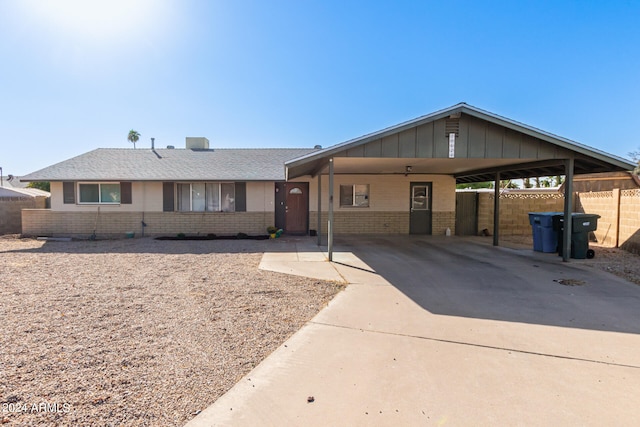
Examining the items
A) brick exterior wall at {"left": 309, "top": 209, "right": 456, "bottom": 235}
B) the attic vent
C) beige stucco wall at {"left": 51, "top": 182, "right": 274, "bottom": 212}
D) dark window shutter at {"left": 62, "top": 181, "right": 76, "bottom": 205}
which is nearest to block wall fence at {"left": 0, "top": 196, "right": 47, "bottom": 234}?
beige stucco wall at {"left": 51, "top": 182, "right": 274, "bottom": 212}

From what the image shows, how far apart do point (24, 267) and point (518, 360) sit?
9.92 metres

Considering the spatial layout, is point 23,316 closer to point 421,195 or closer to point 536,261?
point 536,261

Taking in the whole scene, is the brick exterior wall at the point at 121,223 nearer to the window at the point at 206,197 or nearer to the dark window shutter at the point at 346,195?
the window at the point at 206,197

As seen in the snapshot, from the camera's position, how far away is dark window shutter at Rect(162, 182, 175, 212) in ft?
46.5

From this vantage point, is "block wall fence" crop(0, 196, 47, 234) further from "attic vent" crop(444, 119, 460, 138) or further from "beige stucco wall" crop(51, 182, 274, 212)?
"attic vent" crop(444, 119, 460, 138)

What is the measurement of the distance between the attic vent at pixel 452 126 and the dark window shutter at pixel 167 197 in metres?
10.8

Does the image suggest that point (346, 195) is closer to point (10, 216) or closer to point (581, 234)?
point (581, 234)

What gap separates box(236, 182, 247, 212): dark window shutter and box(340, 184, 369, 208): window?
3.97m

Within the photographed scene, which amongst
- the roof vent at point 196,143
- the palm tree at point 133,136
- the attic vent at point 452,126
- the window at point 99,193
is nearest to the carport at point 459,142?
the attic vent at point 452,126

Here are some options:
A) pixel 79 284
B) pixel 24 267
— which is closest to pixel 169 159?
pixel 24 267

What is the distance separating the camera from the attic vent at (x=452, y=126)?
26.7ft

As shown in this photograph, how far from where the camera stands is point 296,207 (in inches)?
582

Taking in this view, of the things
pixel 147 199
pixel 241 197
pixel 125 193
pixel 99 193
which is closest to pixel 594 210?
pixel 241 197

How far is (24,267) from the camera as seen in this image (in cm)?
809
